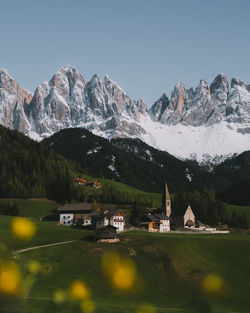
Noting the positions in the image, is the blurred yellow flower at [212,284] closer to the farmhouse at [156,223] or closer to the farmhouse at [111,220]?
the farmhouse at [111,220]

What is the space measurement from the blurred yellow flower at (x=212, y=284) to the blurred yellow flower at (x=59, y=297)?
4.35 feet

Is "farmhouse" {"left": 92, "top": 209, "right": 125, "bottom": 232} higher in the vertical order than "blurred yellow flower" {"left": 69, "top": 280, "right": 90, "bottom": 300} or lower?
higher

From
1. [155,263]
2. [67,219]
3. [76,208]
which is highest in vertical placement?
[76,208]

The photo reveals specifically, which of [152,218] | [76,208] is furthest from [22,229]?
[76,208]

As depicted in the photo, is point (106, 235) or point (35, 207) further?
point (35, 207)

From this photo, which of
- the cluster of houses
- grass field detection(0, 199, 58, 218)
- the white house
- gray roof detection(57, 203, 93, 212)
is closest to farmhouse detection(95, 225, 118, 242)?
the cluster of houses

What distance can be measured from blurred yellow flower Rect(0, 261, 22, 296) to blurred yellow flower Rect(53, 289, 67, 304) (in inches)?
13.2

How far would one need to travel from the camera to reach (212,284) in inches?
171

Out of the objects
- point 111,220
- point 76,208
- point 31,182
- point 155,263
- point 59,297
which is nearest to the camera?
point 59,297

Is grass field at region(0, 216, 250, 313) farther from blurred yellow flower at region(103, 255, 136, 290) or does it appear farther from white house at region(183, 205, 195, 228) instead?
white house at region(183, 205, 195, 228)

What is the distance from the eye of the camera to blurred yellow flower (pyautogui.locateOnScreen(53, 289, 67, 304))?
420 centimetres

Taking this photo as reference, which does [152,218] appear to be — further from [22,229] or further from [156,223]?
[22,229]

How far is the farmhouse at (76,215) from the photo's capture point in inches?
5472

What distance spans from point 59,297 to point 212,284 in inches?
57.6
